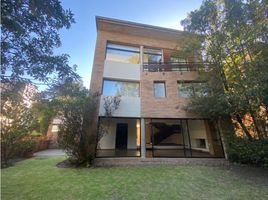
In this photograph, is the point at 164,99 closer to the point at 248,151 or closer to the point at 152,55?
the point at 152,55

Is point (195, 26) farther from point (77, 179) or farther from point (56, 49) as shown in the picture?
point (77, 179)


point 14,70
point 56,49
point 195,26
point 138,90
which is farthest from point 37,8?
point 195,26

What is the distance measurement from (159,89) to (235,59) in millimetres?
5113

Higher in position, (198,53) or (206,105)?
(198,53)

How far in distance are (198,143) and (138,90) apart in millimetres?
7538

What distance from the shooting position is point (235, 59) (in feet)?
27.1

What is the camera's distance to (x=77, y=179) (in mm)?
5602

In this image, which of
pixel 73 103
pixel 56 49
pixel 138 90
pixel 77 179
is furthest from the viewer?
pixel 138 90

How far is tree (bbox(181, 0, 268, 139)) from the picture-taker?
6.73 meters

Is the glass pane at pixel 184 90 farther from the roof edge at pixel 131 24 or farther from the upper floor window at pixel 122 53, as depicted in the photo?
the roof edge at pixel 131 24

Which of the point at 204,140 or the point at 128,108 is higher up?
the point at 128,108

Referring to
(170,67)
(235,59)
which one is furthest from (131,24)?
(235,59)

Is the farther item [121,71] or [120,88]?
[121,71]

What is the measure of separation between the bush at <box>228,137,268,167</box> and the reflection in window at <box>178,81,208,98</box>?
3404mm
